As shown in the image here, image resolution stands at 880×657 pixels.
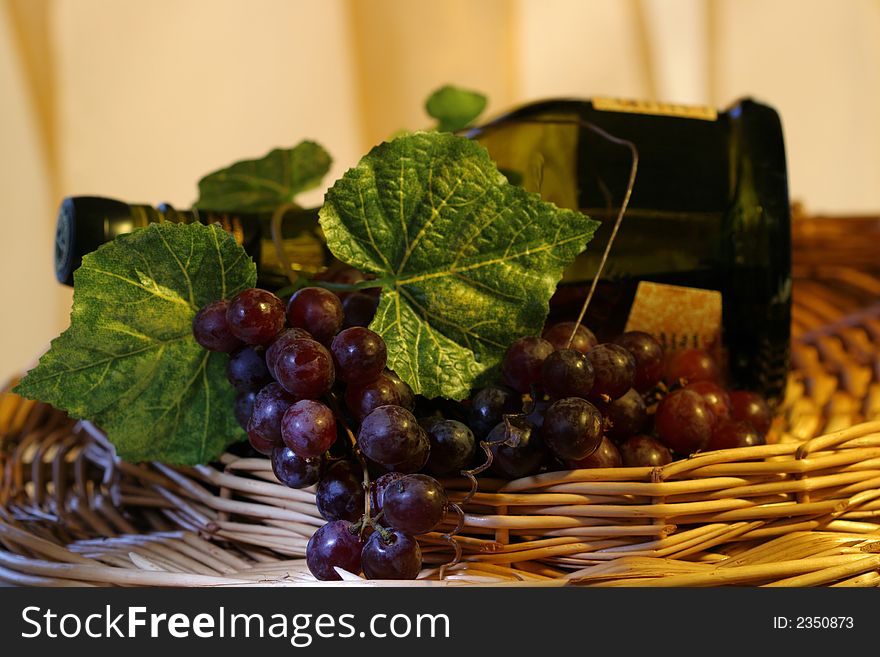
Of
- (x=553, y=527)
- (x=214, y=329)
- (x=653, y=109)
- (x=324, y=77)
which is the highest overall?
(x=324, y=77)

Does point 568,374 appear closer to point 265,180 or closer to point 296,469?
point 296,469

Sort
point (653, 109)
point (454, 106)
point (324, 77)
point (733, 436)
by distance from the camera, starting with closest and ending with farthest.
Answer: point (733, 436), point (653, 109), point (454, 106), point (324, 77)

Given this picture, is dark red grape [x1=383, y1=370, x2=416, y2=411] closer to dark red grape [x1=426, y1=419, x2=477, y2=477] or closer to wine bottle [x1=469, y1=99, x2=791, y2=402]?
dark red grape [x1=426, y1=419, x2=477, y2=477]

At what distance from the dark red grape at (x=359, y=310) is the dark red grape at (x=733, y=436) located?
0.20m

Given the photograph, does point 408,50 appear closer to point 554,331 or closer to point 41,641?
point 554,331

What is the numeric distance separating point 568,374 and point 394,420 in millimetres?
86

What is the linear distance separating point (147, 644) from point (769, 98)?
1.27m

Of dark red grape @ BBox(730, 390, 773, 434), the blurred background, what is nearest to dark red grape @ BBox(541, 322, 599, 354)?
dark red grape @ BBox(730, 390, 773, 434)

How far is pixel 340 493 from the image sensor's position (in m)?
0.36

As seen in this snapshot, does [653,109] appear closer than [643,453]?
No

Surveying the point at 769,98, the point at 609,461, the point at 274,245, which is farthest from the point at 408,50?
the point at 609,461

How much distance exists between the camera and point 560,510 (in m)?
0.37

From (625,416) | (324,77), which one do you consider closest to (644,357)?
(625,416)

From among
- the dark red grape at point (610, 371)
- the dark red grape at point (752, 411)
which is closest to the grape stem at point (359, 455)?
the dark red grape at point (610, 371)
